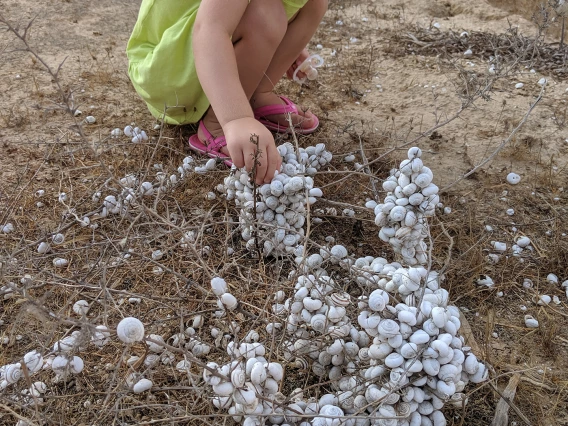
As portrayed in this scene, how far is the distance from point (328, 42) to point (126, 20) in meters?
1.18

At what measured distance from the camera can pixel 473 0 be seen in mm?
3490

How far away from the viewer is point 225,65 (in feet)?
4.98

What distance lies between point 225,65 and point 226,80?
1.8 inches

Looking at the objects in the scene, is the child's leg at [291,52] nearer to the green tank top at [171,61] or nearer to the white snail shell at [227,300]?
the green tank top at [171,61]

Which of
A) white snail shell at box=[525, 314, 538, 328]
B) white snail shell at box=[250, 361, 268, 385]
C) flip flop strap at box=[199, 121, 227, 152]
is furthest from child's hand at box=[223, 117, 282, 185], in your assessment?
white snail shell at box=[525, 314, 538, 328]

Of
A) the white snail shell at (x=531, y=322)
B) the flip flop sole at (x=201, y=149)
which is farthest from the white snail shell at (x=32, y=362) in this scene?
the white snail shell at (x=531, y=322)

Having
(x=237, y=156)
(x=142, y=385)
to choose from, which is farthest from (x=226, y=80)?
(x=142, y=385)

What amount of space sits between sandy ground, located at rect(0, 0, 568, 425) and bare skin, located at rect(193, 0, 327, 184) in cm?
30

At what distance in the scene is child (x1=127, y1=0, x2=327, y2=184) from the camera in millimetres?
1494

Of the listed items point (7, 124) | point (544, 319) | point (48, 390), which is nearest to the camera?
point (48, 390)

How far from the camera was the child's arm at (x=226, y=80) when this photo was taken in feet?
4.68

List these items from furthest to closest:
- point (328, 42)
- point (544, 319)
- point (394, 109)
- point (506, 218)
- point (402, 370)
Answer: 1. point (328, 42)
2. point (394, 109)
3. point (506, 218)
4. point (544, 319)
5. point (402, 370)

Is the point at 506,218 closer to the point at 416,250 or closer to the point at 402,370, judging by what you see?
the point at 416,250

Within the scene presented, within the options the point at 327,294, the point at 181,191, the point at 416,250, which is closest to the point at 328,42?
the point at 181,191
